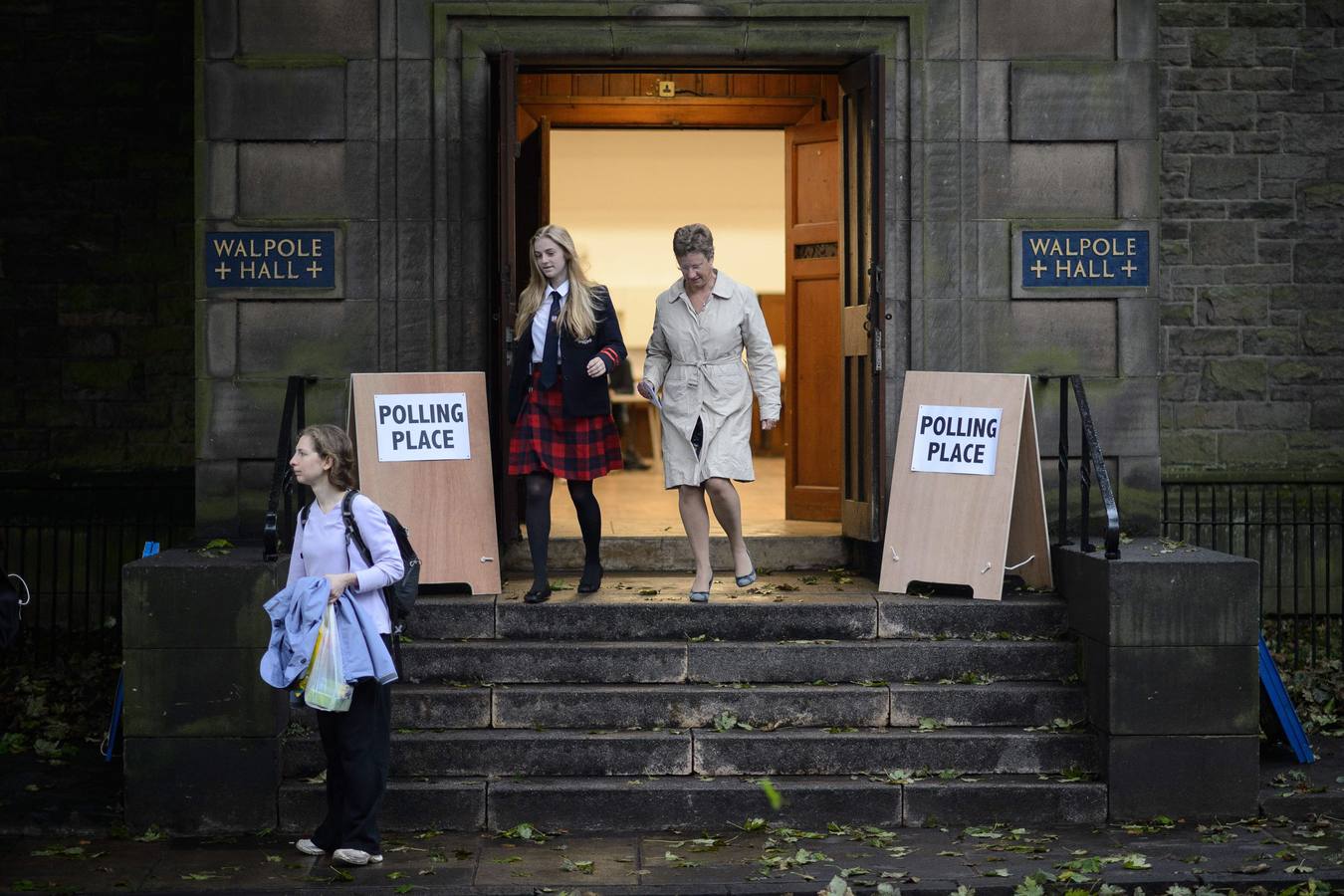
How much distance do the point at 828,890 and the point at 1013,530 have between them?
277 cm

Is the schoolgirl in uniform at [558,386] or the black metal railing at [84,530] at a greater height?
the schoolgirl in uniform at [558,386]

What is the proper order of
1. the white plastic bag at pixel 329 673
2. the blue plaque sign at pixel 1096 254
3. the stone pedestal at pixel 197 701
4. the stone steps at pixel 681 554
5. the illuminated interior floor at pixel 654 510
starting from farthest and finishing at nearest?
the illuminated interior floor at pixel 654 510 → the stone steps at pixel 681 554 → the blue plaque sign at pixel 1096 254 → the stone pedestal at pixel 197 701 → the white plastic bag at pixel 329 673

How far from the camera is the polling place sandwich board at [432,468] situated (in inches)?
292

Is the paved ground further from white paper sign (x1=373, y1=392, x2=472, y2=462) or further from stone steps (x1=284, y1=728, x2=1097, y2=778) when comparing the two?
white paper sign (x1=373, y1=392, x2=472, y2=462)

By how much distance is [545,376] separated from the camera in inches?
291

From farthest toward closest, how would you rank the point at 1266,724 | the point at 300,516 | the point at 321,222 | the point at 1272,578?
1. the point at 1272,578
2. the point at 321,222
3. the point at 1266,724
4. the point at 300,516

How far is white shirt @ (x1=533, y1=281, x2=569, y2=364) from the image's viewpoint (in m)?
7.41

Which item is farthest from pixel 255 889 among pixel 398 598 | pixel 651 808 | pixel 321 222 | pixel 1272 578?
pixel 1272 578

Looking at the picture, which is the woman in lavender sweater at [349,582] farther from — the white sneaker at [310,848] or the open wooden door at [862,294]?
the open wooden door at [862,294]

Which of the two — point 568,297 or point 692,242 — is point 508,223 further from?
point 692,242

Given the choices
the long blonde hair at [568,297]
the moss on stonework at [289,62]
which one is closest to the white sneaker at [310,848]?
Answer: the long blonde hair at [568,297]

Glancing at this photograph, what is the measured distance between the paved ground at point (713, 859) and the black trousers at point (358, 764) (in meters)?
0.14

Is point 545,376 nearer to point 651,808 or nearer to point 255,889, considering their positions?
point 651,808

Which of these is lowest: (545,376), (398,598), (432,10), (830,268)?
(398,598)
